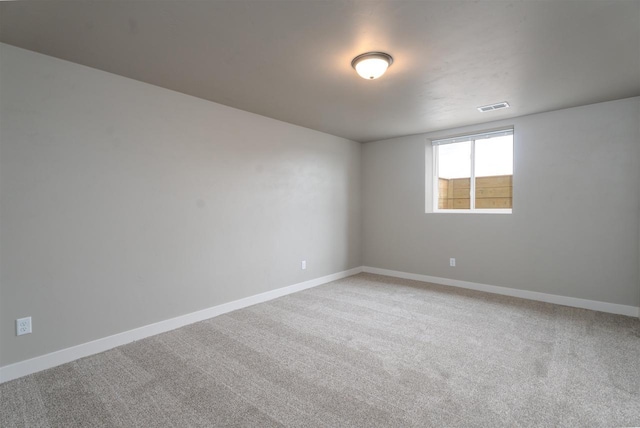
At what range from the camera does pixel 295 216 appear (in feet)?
14.7

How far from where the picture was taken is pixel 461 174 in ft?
15.9

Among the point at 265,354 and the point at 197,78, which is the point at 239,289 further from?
the point at 197,78

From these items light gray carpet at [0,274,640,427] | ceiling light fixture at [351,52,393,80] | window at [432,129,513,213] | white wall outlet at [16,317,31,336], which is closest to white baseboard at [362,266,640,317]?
light gray carpet at [0,274,640,427]

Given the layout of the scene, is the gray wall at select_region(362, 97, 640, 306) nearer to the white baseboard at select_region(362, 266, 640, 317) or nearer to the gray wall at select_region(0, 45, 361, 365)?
the white baseboard at select_region(362, 266, 640, 317)

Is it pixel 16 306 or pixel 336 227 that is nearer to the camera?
pixel 16 306

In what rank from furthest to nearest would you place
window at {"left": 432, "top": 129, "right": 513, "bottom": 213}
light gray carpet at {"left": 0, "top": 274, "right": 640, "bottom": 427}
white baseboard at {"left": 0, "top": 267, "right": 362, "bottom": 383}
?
1. window at {"left": 432, "top": 129, "right": 513, "bottom": 213}
2. white baseboard at {"left": 0, "top": 267, "right": 362, "bottom": 383}
3. light gray carpet at {"left": 0, "top": 274, "right": 640, "bottom": 427}

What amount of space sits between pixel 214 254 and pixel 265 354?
1.38 m

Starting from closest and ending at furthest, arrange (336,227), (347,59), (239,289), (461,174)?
(347,59) < (239,289) < (461,174) < (336,227)

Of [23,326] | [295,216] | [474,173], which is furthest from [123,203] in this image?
[474,173]

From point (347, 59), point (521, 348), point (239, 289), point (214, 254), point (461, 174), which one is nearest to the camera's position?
point (347, 59)

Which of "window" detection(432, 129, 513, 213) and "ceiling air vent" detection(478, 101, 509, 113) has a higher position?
"ceiling air vent" detection(478, 101, 509, 113)

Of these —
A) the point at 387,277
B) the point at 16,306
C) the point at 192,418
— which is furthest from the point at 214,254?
the point at 387,277

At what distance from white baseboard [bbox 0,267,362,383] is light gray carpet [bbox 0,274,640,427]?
0.08 m

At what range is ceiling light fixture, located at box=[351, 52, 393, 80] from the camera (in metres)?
2.37
